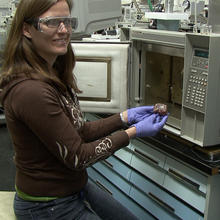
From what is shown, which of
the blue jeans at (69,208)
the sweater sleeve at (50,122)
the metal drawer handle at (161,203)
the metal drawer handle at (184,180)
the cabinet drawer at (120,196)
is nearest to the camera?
the sweater sleeve at (50,122)

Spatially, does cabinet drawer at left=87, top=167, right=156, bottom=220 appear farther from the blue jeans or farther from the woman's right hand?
the woman's right hand

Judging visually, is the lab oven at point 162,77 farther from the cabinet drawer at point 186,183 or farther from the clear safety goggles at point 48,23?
the clear safety goggles at point 48,23

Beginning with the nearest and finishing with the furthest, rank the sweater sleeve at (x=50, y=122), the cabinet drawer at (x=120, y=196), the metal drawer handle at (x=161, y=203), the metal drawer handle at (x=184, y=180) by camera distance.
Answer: the sweater sleeve at (x=50, y=122) → the metal drawer handle at (x=184, y=180) → the metal drawer handle at (x=161, y=203) → the cabinet drawer at (x=120, y=196)

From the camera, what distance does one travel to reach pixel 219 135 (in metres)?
1.36

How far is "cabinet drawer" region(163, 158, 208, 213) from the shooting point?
4.61ft

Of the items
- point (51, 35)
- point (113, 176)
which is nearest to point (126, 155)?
point (113, 176)

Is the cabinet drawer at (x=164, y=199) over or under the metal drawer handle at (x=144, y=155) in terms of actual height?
under

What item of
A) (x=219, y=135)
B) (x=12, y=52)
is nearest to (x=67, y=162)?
(x=12, y=52)

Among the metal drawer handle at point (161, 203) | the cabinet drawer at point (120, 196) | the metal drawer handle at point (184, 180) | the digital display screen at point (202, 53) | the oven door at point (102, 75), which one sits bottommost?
the cabinet drawer at point (120, 196)

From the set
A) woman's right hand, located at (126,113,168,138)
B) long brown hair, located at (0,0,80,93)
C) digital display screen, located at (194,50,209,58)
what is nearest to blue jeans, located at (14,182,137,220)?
woman's right hand, located at (126,113,168,138)

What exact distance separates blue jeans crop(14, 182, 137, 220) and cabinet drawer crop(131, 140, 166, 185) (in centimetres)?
37

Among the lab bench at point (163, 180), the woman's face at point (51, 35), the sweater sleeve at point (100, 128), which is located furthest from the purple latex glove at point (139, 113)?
the woman's face at point (51, 35)

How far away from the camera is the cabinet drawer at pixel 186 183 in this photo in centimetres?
140

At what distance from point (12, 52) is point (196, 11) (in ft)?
3.28
